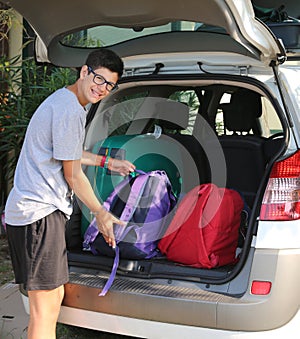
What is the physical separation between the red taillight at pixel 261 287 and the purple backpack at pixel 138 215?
0.72 m

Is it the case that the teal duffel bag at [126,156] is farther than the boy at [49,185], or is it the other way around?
the teal duffel bag at [126,156]

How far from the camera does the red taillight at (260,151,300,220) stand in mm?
2738

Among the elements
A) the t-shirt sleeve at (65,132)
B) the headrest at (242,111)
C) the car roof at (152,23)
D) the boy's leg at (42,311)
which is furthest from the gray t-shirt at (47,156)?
the headrest at (242,111)

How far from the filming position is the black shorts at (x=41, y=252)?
2713mm

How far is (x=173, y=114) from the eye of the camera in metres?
4.33

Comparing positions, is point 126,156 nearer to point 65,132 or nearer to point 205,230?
point 205,230

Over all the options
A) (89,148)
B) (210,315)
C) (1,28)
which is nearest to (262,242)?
(210,315)

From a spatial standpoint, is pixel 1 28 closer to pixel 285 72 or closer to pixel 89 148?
pixel 89 148

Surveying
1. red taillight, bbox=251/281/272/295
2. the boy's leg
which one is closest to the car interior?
the boy's leg

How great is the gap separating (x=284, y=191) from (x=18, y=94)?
13.9 feet

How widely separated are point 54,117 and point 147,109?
1.71 meters

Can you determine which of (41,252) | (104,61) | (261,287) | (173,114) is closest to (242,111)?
(173,114)

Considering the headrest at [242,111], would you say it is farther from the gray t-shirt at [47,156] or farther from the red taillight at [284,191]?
the gray t-shirt at [47,156]

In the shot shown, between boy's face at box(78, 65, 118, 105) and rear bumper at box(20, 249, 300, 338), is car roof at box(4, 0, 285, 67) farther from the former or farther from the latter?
rear bumper at box(20, 249, 300, 338)
